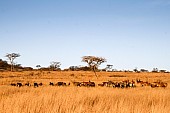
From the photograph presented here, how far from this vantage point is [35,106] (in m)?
6.77

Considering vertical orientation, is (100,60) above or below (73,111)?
above

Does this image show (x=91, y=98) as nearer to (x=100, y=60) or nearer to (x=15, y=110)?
(x=15, y=110)

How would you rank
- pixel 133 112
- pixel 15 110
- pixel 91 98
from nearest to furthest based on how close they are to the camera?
1. pixel 15 110
2. pixel 133 112
3. pixel 91 98

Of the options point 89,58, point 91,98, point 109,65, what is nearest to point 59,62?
point 109,65

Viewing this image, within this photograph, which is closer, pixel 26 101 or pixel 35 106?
pixel 35 106

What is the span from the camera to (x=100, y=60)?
58.1 meters

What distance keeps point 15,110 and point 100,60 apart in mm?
52210

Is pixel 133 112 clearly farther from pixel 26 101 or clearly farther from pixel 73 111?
pixel 26 101

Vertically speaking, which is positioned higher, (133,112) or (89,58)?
(89,58)

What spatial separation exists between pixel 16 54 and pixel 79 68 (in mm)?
30222

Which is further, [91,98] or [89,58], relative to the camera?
[89,58]

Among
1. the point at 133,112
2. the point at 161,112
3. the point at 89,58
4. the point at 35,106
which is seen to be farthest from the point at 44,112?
the point at 89,58

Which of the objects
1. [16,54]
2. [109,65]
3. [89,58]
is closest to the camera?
[89,58]

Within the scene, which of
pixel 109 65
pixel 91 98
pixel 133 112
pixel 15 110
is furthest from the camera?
pixel 109 65
